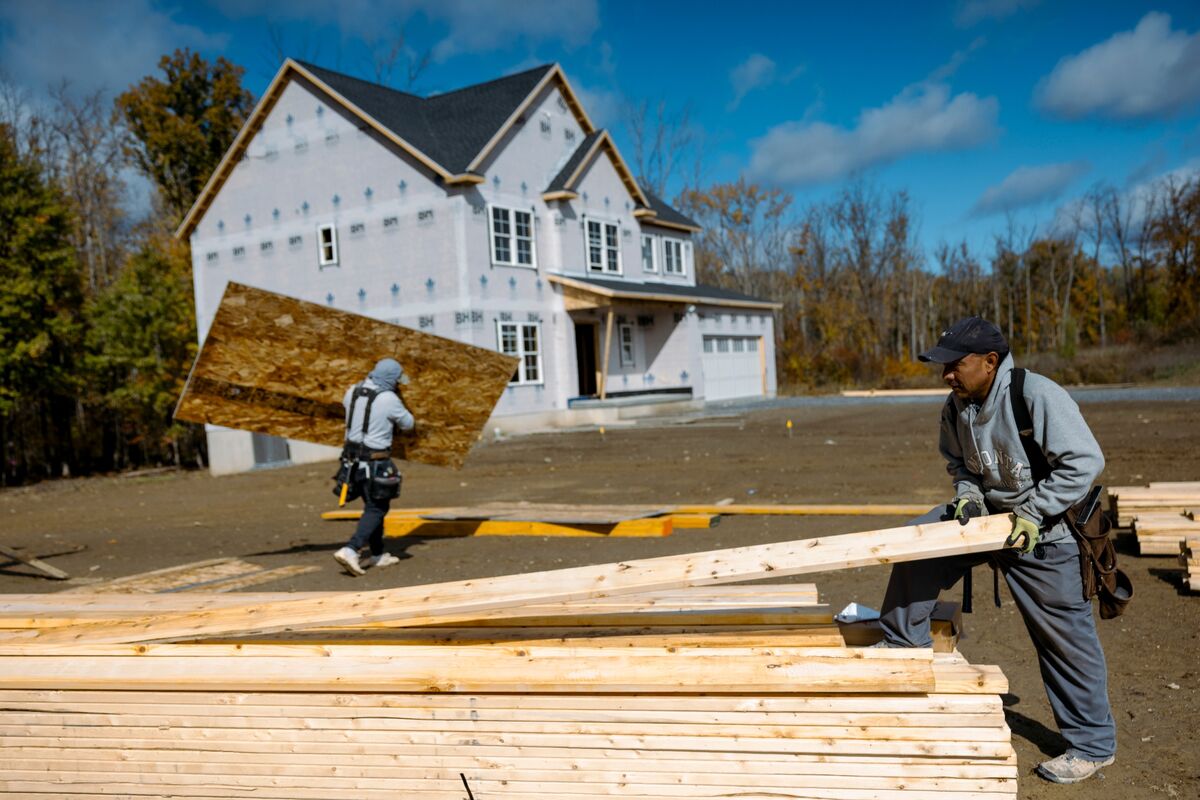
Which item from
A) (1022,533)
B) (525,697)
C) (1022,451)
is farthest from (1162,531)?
(525,697)

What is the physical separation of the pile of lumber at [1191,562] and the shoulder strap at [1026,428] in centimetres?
343

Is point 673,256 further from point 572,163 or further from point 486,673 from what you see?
point 486,673

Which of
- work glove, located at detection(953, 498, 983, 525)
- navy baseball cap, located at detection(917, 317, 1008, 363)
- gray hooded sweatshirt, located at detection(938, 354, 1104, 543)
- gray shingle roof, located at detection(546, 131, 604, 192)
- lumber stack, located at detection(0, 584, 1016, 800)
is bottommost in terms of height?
lumber stack, located at detection(0, 584, 1016, 800)

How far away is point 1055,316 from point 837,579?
5363cm

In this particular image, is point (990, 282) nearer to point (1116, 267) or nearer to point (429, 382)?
point (1116, 267)

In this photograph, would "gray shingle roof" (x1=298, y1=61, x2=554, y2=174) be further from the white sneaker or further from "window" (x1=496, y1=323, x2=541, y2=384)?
the white sneaker

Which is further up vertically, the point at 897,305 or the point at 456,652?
the point at 897,305

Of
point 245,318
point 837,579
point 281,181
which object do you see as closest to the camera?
point 837,579

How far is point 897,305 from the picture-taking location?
54500mm

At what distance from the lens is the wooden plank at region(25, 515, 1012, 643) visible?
3.54 meters

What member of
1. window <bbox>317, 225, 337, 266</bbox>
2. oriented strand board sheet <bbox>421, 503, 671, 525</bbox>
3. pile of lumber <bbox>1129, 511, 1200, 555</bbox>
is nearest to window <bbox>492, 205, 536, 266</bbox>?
window <bbox>317, 225, 337, 266</bbox>

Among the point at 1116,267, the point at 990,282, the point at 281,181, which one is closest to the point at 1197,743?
the point at 281,181

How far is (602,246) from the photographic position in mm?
29422

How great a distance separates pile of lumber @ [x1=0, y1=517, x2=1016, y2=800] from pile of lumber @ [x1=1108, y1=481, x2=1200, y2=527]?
16.2 ft
